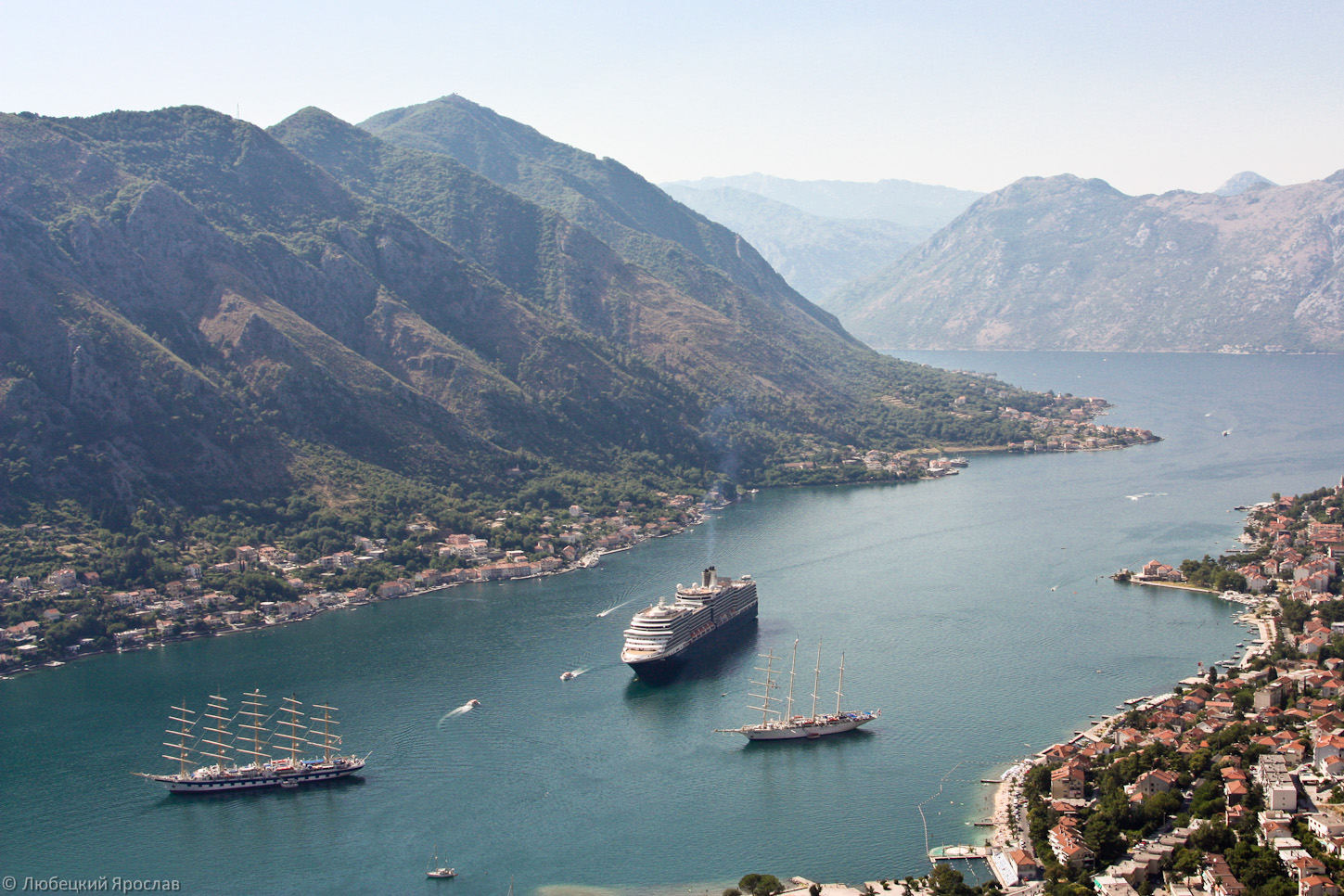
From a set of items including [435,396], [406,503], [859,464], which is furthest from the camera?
[859,464]

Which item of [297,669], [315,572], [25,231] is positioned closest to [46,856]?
[297,669]

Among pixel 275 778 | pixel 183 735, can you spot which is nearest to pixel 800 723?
pixel 275 778

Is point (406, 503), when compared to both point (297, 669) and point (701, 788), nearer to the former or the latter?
point (297, 669)

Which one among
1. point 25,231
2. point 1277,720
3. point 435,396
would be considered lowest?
point 1277,720

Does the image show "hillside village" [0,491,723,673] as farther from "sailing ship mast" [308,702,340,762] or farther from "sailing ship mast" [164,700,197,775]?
"sailing ship mast" [308,702,340,762]

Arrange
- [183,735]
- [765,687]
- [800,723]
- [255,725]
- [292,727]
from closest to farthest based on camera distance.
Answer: [183,735] → [255,725] → [800,723] → [292,727] → [765,687]

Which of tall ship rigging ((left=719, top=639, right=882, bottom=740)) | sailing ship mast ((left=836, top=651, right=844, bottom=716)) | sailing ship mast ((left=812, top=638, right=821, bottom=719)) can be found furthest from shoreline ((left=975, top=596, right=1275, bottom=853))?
sailing ship mast ((left=812, top=638, right=821, bottom=719))

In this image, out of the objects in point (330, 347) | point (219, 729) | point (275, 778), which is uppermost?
point (330, 347)

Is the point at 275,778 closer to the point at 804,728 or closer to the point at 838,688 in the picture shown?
the point at 804,728
